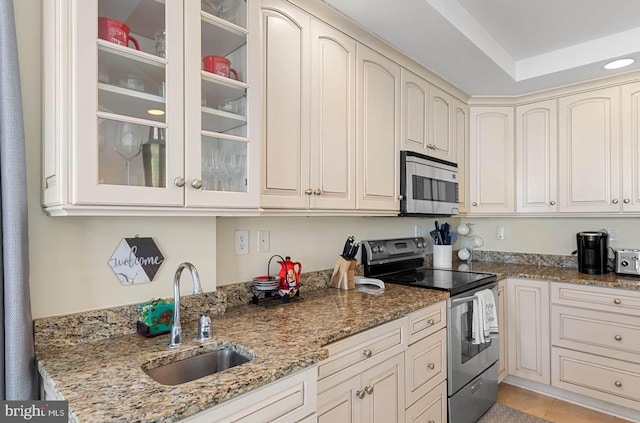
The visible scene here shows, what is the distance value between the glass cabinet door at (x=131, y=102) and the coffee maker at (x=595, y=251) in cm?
288

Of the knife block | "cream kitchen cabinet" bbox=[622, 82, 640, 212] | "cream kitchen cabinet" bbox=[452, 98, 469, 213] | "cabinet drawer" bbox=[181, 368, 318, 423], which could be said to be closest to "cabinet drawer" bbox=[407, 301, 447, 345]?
the knife block

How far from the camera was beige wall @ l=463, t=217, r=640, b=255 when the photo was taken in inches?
110

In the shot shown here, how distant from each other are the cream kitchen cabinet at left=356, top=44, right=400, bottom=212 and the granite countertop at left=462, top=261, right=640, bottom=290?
122 cm

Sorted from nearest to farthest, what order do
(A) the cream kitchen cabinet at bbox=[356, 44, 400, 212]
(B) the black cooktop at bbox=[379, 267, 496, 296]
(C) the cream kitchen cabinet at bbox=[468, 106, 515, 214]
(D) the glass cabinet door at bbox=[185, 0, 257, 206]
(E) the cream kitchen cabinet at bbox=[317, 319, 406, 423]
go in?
(D) the glass cabinet door at bbox=[185, 0, 257, 206]
(E) the cream kitchen cabinet at bbox=[317, 319, 406, 423]
(A) the cream kitchen cabinet at bbox=[356, 44, 400, 212]
(B) the black cooktop at bbox=[379, 267, 496, 296]
(C) the cream kitchen cabinet at bbox=[468, 106, 515, 214]

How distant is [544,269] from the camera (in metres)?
2.93

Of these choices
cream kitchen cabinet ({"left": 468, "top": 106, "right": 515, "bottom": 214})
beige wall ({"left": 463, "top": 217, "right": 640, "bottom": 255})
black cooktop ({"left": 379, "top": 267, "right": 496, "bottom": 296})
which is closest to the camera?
black cooktop ({"left": 379, "top": 267, "right": 496, "bottom": 296})

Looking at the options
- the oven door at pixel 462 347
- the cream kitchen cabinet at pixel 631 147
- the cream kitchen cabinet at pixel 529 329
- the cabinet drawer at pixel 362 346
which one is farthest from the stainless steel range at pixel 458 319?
the cream kitchen cabinet at pixel 631 147

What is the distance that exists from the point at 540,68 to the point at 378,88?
1.39 m

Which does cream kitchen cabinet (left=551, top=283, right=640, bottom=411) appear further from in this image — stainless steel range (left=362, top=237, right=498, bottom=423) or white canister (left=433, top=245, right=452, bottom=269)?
white canister (left=433, top=245, right=452, bottom=269)

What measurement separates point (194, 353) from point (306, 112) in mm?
1136

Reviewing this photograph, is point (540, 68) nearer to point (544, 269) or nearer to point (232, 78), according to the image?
point (544, 269)

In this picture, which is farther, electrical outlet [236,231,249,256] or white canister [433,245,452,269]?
white canister [433,245,452,269]

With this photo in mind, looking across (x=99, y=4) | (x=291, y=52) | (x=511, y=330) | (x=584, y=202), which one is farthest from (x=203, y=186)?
(x=584, y=202)

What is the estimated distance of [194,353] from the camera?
46.0 inches
